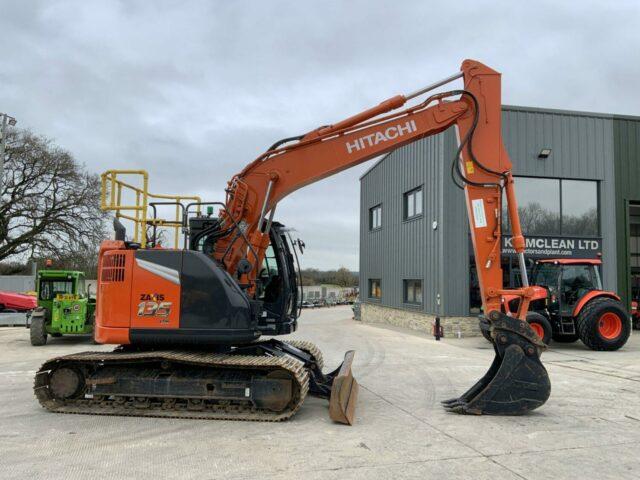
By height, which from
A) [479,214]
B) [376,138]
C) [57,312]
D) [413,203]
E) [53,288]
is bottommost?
[57,312]

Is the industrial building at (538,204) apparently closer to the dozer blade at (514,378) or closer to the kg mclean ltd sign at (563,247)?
the kg mclean ltd sign at (563,247)

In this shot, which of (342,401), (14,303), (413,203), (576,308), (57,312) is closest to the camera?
(342,401)

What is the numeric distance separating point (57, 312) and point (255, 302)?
1042cm

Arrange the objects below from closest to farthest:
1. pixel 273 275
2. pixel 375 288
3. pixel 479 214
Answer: pixel 479 214
pixel 273 275
pixel 375 288

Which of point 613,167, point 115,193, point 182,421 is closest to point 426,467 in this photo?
point 182,421

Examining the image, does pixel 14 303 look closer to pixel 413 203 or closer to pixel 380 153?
pixel 413 203

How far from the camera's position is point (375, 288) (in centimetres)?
2534

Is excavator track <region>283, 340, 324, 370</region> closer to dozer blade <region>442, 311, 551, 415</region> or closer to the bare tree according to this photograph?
dozer blade <region>442, 311, 551, 415</region>

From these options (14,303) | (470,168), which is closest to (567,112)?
(470,168)

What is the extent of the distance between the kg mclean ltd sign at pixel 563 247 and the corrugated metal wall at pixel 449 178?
0.60 meters

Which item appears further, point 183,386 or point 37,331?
point 37,331

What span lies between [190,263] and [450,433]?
3.74 meters

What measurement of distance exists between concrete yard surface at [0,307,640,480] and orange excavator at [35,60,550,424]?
33cm

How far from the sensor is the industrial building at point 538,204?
17.1m
